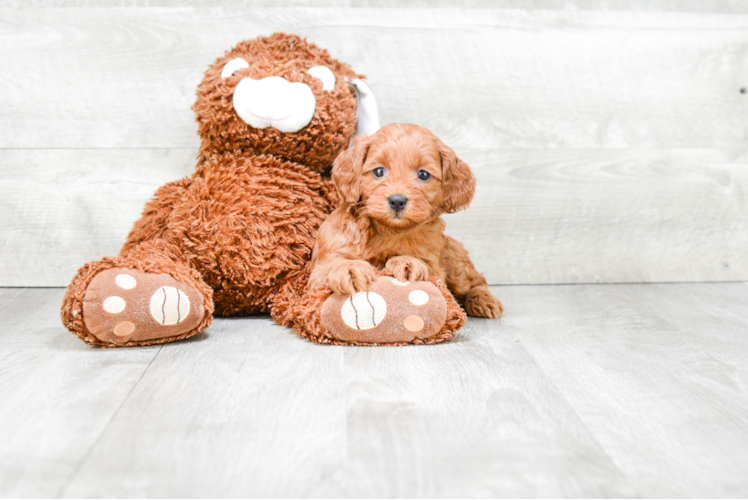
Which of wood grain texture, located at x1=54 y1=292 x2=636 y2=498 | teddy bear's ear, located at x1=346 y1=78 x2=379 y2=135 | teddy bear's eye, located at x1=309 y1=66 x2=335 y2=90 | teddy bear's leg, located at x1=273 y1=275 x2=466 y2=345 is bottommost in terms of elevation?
wood grain texture, located at x1=54 y1=292 x2=636 y2=498

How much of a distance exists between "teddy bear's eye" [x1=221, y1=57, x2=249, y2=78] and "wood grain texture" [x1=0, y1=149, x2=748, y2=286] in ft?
1.06

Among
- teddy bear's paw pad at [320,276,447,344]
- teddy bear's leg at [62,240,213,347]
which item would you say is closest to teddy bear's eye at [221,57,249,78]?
teddy bear's leg at [62,240,213,347]

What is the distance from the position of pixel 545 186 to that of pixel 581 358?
64cm

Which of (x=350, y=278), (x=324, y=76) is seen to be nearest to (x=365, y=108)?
(x=324, y=76)

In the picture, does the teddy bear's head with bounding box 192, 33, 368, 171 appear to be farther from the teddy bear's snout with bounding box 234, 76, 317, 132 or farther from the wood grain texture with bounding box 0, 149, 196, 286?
the wood grain texture with bounding box 0, 149, 196, 286

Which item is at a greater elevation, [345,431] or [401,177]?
[401,177]

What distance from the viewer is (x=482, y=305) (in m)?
1.32

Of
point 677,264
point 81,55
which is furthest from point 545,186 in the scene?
point 81,55

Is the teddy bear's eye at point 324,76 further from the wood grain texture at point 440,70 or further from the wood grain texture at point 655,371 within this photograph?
the wood grain texture at point 655,371

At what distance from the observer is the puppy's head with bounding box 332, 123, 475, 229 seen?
107 centimetres

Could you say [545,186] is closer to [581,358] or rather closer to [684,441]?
[581,358]

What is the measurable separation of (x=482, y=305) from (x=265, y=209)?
0.49 m

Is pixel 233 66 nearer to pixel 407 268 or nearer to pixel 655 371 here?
pixel 407 268

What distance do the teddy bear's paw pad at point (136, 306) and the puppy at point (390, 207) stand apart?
0.76 ft
